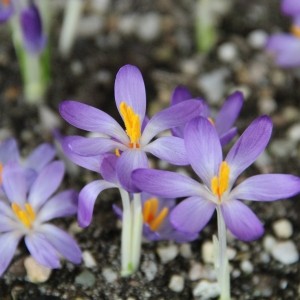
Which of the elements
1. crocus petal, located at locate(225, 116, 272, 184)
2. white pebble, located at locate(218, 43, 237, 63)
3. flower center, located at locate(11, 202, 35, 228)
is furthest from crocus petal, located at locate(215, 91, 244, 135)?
white pebble, located at locate(218, 43, 237, 63)

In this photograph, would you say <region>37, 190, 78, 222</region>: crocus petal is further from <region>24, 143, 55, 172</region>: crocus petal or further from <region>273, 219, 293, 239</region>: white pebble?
<region>273, 219, 293, 239</region>: white pebble

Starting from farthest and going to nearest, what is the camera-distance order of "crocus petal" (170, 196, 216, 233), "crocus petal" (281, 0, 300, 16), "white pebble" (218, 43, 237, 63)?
"white pebble" (218, 43, 237, 63)
"crocus petal" (281, 0, 300, 16)
"crocus petal" (170, 196, 216, 233)

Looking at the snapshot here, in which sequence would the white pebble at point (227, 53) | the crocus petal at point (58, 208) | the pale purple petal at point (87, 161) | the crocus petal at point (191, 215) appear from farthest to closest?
the white pebble at point (227, 53) < the crocus petal at point (58, 208) < the pale purple petal at point (87, 161) < the crocus petal at point (191, 215)

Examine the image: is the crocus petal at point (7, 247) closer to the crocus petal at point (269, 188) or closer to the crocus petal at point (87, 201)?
the crocus petal at point (87, 201)

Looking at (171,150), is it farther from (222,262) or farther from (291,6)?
(291,6)

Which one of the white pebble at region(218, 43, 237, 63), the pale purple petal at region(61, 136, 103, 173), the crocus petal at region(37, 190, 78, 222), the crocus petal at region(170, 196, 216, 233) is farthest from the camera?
the white pebble at region(218, 43, 237, 63)

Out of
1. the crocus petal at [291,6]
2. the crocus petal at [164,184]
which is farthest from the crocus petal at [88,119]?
the crocus petal at [291,6]

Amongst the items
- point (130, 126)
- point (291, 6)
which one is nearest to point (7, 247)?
point (130, 126)

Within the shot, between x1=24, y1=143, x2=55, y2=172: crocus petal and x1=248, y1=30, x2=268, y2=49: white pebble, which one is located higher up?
x1=248, y1=30, x2=268, y2=49: white pebble
